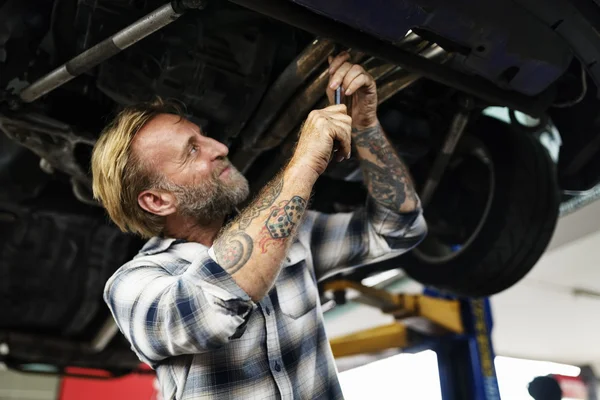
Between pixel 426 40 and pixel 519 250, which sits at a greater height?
pixel 426 40

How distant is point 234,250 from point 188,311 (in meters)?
0.10

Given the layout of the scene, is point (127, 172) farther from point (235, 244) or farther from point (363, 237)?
point (363, 237)

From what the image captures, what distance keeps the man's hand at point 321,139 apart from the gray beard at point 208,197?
0.58ft

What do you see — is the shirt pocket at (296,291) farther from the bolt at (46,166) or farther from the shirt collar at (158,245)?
the bolt at (46,166)

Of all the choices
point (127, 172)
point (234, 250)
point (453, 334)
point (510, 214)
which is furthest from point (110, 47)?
point (453, 334)

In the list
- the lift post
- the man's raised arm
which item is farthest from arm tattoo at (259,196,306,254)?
the lift post

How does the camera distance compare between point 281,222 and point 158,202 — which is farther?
point 158,202

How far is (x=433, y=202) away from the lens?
5.21 ft

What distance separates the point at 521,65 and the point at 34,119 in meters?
0.94

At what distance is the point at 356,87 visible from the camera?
906 mm

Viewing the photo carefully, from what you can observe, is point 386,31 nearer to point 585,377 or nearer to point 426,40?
point 426,40

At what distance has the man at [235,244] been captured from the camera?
0.75 meters

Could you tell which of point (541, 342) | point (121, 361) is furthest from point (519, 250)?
point (541, 342)

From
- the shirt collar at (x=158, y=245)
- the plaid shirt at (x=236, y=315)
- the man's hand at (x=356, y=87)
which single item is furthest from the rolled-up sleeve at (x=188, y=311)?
the man's hand at (x=356, y=87)
